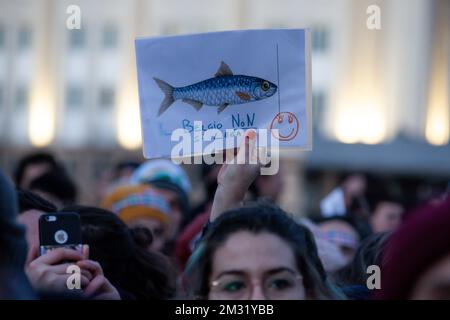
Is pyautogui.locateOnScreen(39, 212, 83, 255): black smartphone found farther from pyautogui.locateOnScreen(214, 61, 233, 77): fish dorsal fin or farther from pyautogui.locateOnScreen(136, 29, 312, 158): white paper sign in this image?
pyautogui.locateOnScreen(214, 61, 233, 77): fish dorsal fin

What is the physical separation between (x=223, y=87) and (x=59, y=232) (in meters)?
0.65

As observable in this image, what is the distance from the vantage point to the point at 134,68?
4288cm

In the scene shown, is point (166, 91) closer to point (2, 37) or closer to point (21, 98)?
point (2, 37)

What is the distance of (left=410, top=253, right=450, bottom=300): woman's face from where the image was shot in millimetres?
2303

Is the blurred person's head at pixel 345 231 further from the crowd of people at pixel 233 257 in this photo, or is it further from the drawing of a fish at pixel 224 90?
the drawing of a fish at pixel 224 90

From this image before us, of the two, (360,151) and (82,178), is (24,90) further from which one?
(360,151)

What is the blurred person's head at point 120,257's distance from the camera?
4184 millimetres

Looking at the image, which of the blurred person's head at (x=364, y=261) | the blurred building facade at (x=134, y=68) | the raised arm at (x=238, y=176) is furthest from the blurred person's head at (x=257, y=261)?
the blurred building facade at (x=134, y=68)

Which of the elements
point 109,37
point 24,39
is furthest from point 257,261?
point 24,39

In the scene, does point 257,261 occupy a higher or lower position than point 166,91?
lower

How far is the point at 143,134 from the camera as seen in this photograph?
12.5ft
